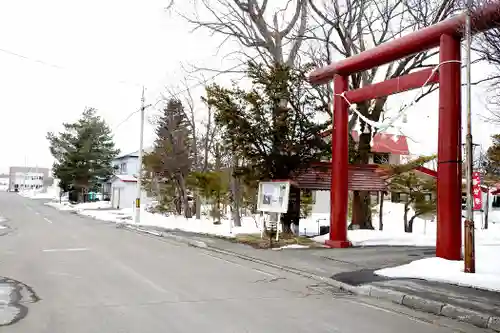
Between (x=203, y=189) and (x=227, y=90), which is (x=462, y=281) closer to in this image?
(x=227, y=90)

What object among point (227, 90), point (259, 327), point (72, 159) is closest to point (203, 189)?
point (227, 90)

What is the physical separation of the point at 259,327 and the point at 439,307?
308 centimetres

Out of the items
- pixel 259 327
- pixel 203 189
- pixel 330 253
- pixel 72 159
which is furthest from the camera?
pixel 72 159

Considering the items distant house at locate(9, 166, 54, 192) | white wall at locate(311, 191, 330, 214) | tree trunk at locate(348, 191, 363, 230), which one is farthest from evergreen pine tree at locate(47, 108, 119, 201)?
distant house at locate(9, 166, 54, 192)

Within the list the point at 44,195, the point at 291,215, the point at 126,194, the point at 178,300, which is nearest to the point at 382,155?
the point at 126,194

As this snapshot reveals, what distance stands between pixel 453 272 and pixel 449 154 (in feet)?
9.35

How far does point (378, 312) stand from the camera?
7504mm

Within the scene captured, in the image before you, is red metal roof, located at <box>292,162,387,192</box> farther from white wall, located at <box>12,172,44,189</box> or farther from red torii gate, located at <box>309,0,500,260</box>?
white wall, located at <box>12,172,44,189</box>

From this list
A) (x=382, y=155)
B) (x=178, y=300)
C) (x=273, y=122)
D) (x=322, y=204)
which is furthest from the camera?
(x=382, y=155)

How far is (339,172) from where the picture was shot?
51.2ft

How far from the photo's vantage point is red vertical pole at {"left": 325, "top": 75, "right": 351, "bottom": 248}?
15539 mm

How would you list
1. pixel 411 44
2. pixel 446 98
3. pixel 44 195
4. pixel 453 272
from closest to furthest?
1. pixel 453 272
2. pixel 446 98
3. pixel 411 44
4. pixel 44 195

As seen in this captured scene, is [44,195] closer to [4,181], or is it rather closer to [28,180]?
[28,180]

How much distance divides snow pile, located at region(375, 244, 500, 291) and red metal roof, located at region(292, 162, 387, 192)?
6.93 meters
